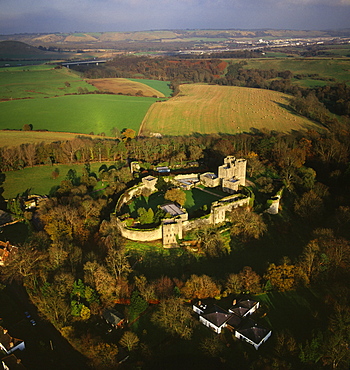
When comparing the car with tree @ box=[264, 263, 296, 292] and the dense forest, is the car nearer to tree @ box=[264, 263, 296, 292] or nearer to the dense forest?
the dense forest

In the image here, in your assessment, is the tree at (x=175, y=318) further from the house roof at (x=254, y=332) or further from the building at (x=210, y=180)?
the building at (x=210, y=180)

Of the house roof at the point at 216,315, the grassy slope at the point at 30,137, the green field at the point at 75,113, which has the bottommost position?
the house roof at the point at 216,315

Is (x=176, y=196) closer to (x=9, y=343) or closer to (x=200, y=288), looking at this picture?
(x=200, y=288)

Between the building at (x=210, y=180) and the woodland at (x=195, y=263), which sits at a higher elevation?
the building at (x=210, y=180)

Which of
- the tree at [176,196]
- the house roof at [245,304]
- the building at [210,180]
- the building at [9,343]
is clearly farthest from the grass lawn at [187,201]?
the building at [9,343]

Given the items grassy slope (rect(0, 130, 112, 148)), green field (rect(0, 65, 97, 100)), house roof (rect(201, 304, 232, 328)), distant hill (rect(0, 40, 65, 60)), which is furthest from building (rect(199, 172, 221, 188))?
distant hill (rect(0, 40, 65, 60))

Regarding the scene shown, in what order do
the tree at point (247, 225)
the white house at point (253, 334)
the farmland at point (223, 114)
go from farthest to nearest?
the farmland at point (223, 114) → the tree at point (247, 225) → the white house at point (253, 334)

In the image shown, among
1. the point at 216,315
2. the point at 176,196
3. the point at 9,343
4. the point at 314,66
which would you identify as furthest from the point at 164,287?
the point at 314,66

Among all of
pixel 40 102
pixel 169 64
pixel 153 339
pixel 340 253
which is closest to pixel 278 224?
pixel 340 253
